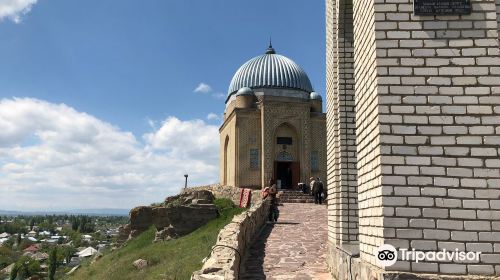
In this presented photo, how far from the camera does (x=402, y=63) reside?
4.48 metres

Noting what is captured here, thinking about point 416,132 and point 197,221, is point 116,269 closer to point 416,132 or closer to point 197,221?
point 197,221

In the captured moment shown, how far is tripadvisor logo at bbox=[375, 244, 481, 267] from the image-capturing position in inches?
160

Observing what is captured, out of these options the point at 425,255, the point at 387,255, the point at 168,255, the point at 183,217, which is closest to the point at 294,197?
the point at 183,217

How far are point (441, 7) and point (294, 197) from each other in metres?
19.9

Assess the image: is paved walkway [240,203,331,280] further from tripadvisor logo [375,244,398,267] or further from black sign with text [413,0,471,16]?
black sign with text [413,0,471,16]

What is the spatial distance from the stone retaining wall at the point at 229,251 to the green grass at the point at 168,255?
1.18 meters

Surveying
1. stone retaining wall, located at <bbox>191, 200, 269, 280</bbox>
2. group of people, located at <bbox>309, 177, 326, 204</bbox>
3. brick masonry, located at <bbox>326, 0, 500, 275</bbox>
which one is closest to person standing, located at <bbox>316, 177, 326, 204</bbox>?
group of people, located at <bbox>309, 177, 326, 204</bbox>

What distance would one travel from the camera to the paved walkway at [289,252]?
7.52 metres

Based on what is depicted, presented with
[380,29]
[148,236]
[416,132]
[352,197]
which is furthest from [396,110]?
[148,236]

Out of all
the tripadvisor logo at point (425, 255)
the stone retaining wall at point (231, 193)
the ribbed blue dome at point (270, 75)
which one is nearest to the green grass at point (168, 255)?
the stone retaining wall at point (231, 193)

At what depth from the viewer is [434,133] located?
432 centimetres

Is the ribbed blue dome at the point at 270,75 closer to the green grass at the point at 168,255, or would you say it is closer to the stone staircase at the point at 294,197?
the stone staircase at the point at 294,197

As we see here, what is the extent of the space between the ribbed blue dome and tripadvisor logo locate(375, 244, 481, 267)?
87.9 ft

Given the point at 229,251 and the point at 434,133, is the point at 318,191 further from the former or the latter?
the point at 434,133
